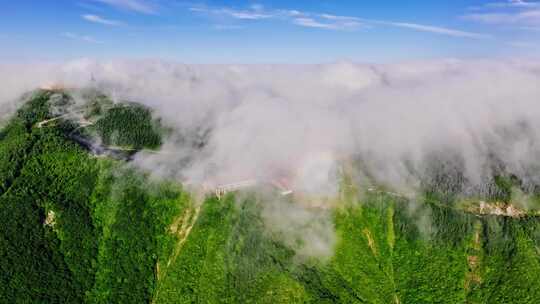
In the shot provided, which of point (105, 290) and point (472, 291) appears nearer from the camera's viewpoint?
point (105, 290)

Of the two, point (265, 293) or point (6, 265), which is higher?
point (6, 265)

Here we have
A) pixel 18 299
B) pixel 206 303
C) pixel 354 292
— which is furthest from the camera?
pixel 354 292

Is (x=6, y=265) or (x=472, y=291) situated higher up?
(x=6, y=265)

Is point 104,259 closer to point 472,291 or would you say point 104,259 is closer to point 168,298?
point 168,298

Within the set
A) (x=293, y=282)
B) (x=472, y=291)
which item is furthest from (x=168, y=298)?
(x=472, y=291)

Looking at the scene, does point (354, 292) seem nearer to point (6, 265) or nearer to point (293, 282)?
point (293, 282)

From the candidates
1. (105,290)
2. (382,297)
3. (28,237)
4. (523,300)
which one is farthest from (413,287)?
(28,237)

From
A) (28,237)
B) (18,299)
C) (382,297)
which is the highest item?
(28,237)

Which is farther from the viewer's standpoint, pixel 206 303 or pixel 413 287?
pixel 413 287

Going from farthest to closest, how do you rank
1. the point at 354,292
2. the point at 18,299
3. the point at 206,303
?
the point at 354,292
the point at 206,303
the point at 18,299
